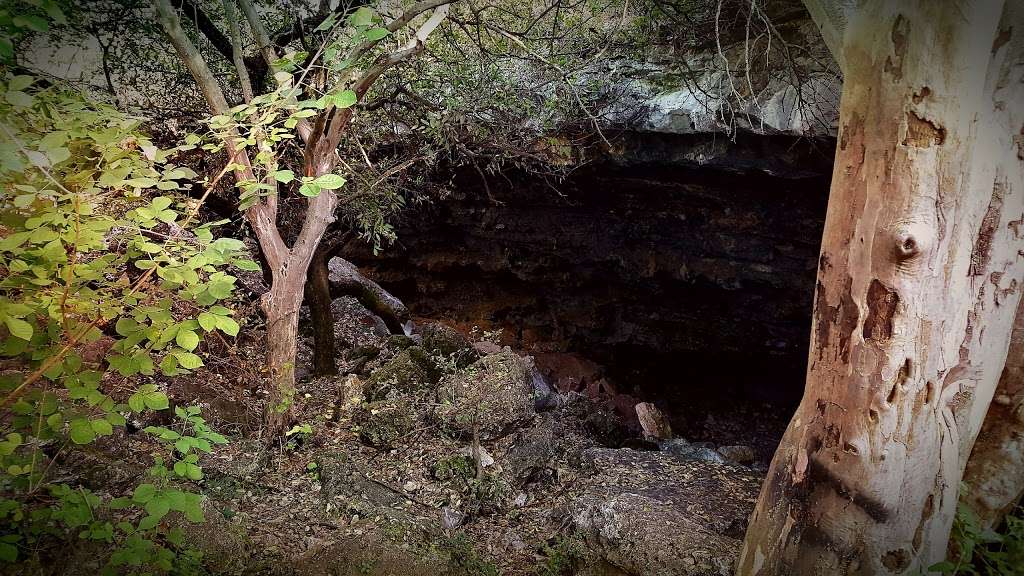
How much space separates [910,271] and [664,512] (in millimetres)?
2112

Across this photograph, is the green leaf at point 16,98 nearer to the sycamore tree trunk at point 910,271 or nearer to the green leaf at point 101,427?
the green leaf at point 101,427

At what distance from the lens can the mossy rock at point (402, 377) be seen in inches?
181

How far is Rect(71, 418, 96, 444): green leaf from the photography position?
4.91ft

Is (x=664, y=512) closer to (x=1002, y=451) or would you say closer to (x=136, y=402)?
(x=1002, y=451)

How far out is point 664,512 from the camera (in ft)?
10.8

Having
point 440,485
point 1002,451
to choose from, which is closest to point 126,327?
point 440,485

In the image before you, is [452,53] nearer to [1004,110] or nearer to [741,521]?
[1004,110]

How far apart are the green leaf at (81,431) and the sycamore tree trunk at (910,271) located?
2595mm

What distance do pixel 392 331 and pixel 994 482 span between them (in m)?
6.33

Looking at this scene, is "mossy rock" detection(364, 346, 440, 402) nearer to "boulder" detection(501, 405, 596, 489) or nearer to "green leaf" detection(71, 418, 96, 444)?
"boulder" detection(501, 405, 596, 489)

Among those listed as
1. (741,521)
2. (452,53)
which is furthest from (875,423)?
(452,53)

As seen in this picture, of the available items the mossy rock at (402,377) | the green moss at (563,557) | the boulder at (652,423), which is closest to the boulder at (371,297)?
the mossy rock at (402,377)

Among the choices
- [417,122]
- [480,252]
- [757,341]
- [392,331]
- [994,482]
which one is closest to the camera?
[994,482]

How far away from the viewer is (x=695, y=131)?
16.8 ft
